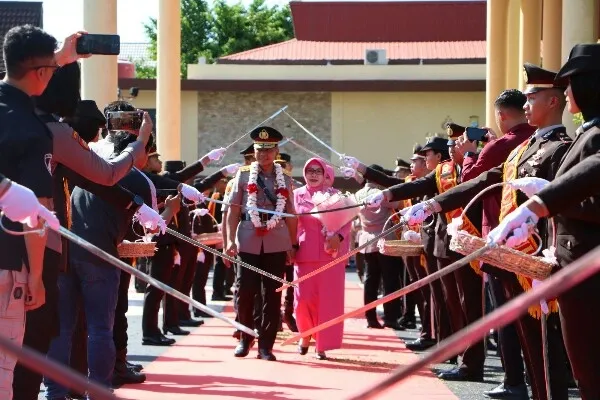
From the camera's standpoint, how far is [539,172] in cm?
703

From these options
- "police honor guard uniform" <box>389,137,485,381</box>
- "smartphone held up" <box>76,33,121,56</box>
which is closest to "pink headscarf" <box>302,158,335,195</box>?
"police honor guard uniform" <box>389,137,485,381</box>

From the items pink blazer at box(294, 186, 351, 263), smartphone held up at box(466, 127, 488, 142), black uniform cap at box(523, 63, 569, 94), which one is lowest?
pink blazer at box(294, 186, 351, 263)

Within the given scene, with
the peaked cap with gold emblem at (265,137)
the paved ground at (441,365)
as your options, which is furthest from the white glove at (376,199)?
the peaked cap with gold emblem at (265,137)

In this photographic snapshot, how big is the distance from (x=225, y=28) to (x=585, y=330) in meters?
60.0

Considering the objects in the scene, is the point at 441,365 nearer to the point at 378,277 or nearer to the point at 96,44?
the point at 378,277

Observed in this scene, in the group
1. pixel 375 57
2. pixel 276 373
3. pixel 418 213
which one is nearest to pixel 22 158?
pixel 418 213

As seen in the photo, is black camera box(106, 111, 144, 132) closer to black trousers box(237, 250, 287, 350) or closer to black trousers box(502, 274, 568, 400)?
black trousers box(502, 274, 568, 400)

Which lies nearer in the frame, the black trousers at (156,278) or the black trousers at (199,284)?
the black trousers at (156,278)

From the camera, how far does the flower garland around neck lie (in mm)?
12117

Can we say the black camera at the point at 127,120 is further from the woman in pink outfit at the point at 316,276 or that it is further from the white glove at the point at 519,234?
the woman in pink outfit at the point at 316,276

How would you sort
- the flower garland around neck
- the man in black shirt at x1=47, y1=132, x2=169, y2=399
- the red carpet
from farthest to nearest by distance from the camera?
the flower garland around neck < the red carpet < the man in black shirt at x1=47, y1=132, x2=169, y2=399

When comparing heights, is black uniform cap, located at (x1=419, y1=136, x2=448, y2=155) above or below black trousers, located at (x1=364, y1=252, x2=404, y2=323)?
above

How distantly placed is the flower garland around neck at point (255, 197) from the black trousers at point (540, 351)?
476 cm

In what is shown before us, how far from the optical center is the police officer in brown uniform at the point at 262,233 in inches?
479
